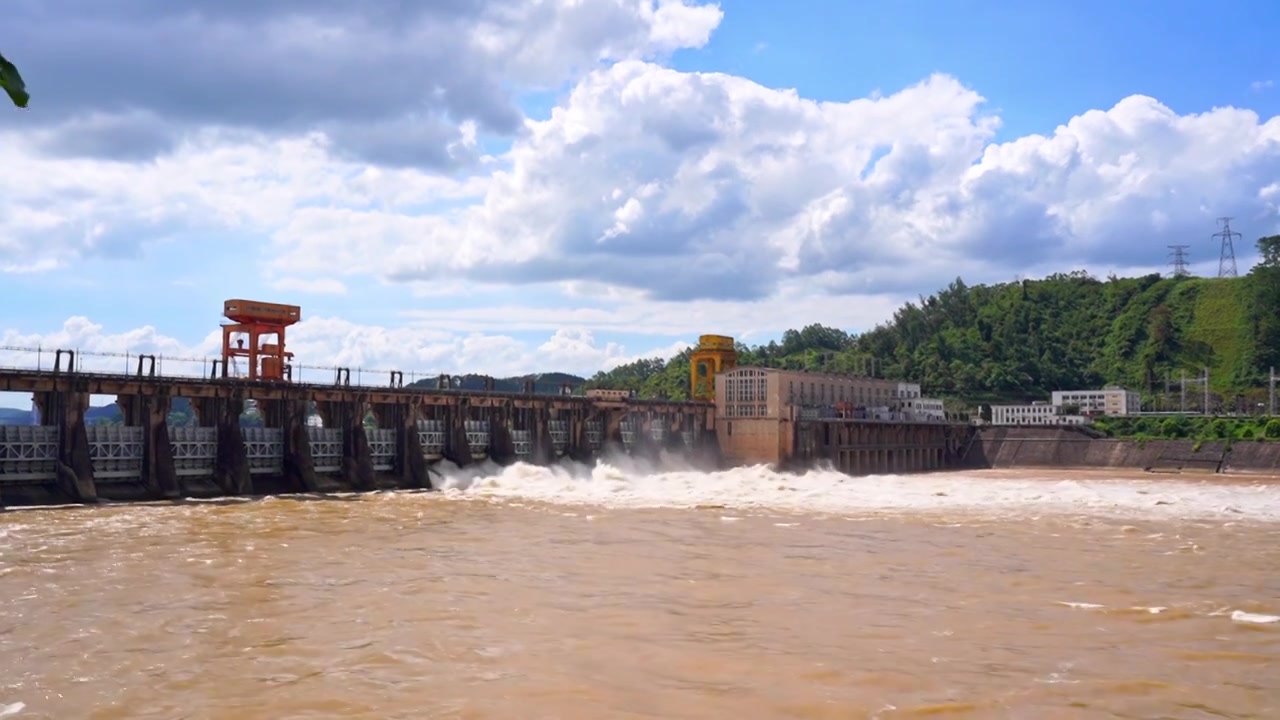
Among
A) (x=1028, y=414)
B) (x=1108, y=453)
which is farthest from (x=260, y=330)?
(x=1028, y=414)

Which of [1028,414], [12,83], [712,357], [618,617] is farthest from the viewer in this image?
[1028,414]

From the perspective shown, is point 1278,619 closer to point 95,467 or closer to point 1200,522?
point 1200,522

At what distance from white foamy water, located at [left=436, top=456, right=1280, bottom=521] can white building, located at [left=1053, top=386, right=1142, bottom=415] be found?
43.8 metres

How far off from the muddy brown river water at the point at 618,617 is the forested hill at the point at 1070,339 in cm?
7933

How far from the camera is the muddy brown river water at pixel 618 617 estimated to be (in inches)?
434

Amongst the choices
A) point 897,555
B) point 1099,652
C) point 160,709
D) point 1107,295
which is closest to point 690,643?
point 1099,652

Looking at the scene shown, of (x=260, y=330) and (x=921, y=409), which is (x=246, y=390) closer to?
(x=260, y=330)

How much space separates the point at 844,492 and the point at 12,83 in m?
45.3

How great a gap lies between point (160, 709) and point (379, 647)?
324 cm

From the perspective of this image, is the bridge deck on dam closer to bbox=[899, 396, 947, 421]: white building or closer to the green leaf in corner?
the green leaf in corner

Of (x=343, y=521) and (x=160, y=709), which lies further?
(x=343, y=521)

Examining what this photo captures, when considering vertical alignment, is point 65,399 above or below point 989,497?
above

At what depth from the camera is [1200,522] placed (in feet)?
108

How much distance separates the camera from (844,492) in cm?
4644
